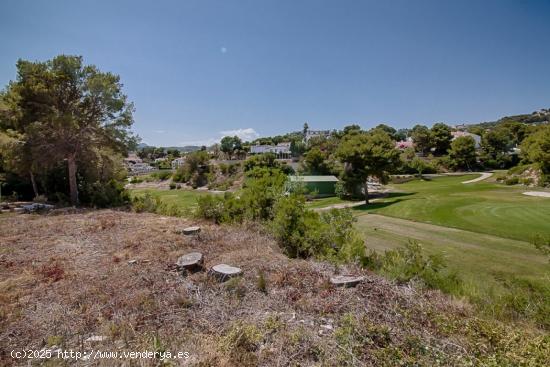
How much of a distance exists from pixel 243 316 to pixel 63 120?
41.3ft

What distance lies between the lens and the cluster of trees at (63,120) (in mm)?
11664

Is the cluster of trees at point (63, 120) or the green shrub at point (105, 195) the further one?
the green shrub at point (105, 195)

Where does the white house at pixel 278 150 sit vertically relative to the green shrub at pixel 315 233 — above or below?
above

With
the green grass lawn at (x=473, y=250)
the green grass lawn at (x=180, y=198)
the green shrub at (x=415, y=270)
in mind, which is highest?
the green shrub at (x=415, y=270)

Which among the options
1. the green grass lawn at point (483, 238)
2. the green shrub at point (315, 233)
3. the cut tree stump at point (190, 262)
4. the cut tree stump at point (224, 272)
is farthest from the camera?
the green shrub at point (315, 233)

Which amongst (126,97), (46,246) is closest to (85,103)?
(126,97)

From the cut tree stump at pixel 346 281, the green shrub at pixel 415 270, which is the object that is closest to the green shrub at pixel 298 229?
the green shrub at pixel 415 270

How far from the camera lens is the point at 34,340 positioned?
9.80ft

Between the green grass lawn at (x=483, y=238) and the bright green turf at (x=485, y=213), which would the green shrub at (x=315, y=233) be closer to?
the green grass lawn at (x=483, y=238)

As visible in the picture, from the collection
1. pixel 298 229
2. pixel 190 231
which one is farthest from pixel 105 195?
pixel 298 229

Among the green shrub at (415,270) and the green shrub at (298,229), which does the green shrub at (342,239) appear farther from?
the green shrub at (415,270)

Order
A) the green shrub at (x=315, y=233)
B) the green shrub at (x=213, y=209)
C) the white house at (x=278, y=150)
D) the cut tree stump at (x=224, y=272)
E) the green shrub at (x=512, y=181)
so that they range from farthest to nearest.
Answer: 1. the white house at (x=278, y=150)
2. the green shrub at (x=512, y=181)
3. the green shrub at (x=213, y=209)
4. the green shrub at (x=315, y=233)
5. the cut tree stump at (x=224, y=272)

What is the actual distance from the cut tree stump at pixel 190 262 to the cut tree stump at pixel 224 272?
39 centimetres

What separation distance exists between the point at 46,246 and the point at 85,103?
9.16 meters
